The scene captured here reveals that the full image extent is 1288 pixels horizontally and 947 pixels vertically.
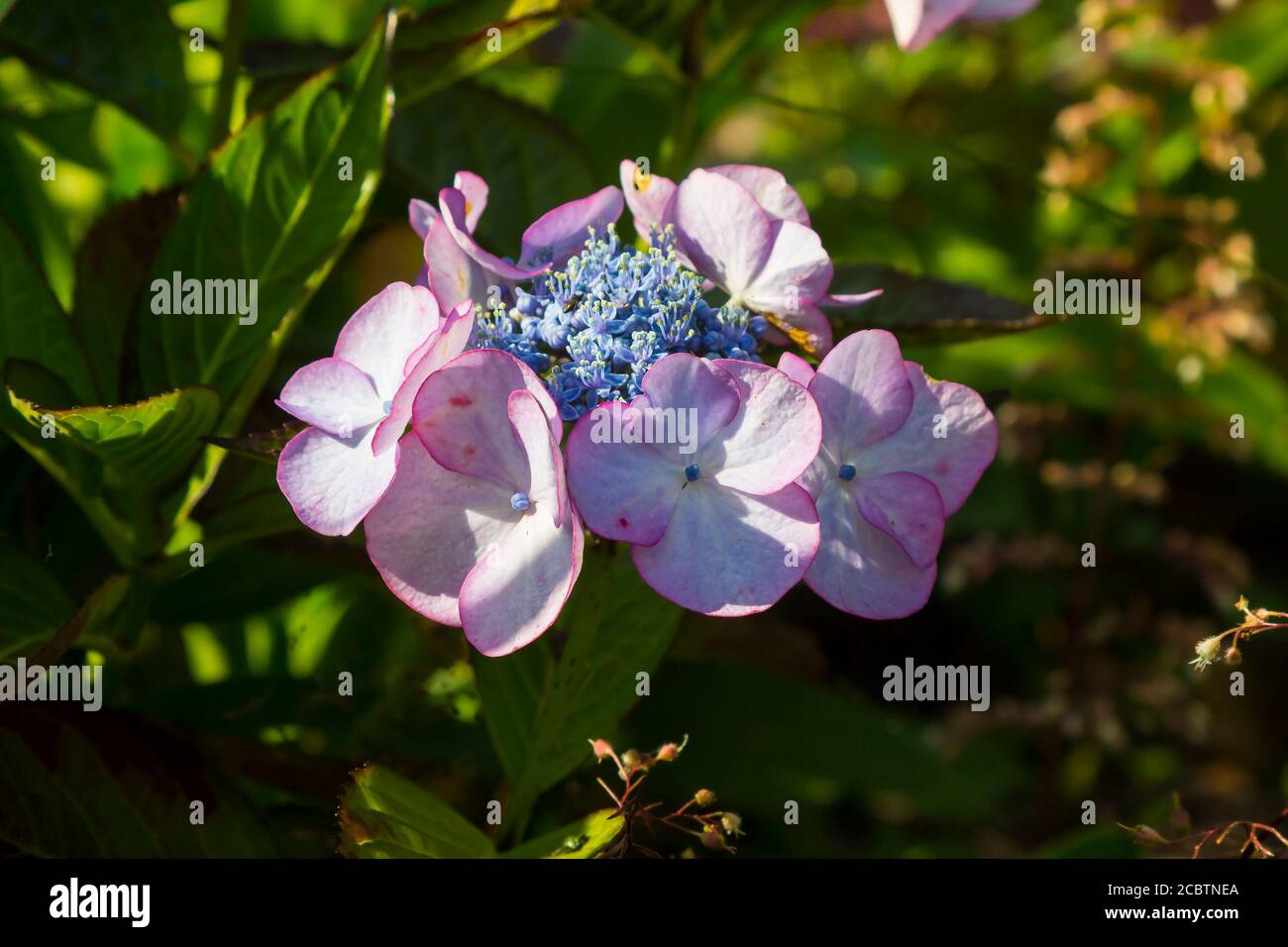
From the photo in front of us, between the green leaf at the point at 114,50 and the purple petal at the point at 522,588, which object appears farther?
the green leaf at the point at 114,50

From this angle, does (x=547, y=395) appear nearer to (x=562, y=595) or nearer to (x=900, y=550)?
(x=562, y=595)

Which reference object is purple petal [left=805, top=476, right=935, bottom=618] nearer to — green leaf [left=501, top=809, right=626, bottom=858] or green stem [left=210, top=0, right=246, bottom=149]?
green leaf [left=501, top=809, right=626, bottom=858]

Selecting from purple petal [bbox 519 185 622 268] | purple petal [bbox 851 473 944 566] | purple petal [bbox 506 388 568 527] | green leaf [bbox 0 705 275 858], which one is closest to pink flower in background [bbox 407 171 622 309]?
purple petal [bbox 519 185 622 268]

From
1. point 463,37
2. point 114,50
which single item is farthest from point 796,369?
point 114,50

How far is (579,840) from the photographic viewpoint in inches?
24.2

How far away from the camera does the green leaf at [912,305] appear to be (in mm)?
772

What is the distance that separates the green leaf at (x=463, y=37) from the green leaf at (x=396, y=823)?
1.45ft

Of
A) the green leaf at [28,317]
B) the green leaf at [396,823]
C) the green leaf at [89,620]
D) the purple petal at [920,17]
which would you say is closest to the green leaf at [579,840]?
the green leaf at [396,823]

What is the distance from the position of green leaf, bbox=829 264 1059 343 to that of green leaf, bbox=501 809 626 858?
349 mm

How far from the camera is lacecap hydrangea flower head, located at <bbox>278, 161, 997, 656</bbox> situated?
1.79ft

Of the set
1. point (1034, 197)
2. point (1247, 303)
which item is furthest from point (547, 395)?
point (1034, 197)

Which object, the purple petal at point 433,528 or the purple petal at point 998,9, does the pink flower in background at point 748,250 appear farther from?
the purple petal at point 998,9

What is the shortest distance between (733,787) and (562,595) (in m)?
0.52

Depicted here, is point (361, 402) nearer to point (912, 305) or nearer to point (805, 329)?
point (805, 329)
